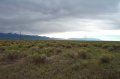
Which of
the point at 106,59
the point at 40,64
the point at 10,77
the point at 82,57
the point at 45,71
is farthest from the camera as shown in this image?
the point at 82,57

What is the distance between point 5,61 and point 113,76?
10692 millimetres

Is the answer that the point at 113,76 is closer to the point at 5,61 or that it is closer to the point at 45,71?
the point at 45,71

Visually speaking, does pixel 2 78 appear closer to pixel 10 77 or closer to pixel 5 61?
pixel 10 77

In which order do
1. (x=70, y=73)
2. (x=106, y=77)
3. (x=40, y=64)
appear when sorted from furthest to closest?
1. (x=40, y=64)
2. (x=70, y=73)
3. (x=106, y=77)

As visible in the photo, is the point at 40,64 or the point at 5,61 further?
the point at 5,61

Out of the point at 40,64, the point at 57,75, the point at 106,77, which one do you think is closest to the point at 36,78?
the point at 57,75

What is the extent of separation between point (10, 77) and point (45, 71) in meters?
2.67

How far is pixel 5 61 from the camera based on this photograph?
60.6 ft

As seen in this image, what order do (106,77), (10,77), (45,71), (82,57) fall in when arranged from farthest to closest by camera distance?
(82,57) < (45,71) < (10,77) < (106,77)

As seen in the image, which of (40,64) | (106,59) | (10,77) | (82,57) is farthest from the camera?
(82,57)

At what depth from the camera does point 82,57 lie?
Result: 20.5 metres

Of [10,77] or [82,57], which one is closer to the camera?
[10,77]

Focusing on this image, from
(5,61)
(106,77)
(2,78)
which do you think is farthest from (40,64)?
(106,77)

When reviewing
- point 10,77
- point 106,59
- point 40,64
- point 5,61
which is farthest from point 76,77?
point 5,61
